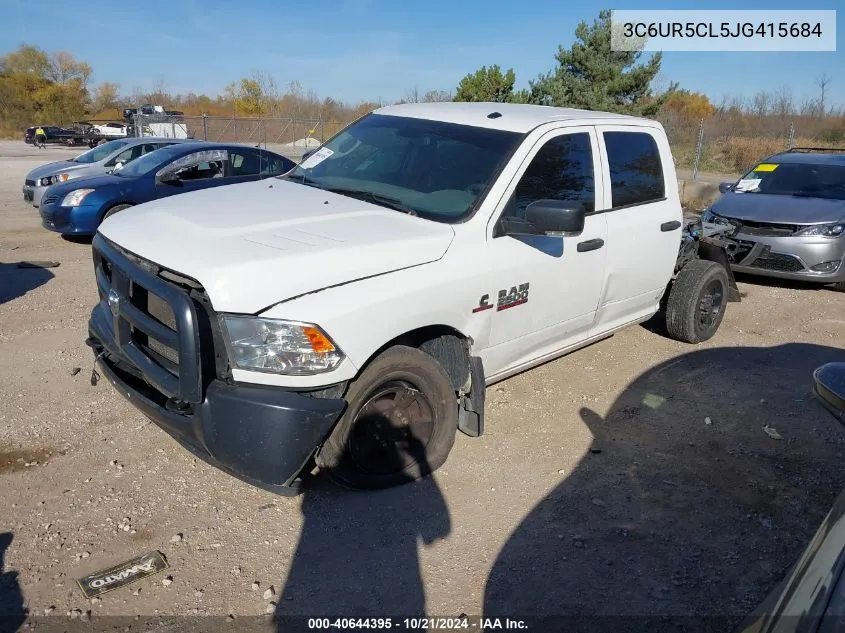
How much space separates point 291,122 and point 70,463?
31.5m

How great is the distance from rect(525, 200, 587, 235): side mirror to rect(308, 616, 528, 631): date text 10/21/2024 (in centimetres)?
196

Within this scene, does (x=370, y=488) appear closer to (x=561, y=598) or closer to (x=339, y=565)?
(x=339, y=565)

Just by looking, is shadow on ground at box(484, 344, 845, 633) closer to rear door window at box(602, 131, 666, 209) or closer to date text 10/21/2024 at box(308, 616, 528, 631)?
date text 10/21/2024 at box(308, 616, 528, 631)

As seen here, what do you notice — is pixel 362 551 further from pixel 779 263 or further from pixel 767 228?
pixel 767 228

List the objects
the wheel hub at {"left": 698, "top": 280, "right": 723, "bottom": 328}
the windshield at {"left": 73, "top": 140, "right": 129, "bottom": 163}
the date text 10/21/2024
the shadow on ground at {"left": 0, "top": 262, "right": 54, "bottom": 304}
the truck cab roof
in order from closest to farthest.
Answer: the date text 10/21/2024, the truck cab roof, the wheel hub at {"left": 698, "top": 280, "right": 723, "bottom": 328}, the shadow on ground at {"left": 0, "top": 262, "right": 54, "bottom": 304}, the windshield at {"left": 73, "top": 140, "right": 129, "bottom": 163}

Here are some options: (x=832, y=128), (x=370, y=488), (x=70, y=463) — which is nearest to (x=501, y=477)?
(x=370, y=488)

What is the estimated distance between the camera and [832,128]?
113 ft

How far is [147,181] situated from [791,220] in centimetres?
874

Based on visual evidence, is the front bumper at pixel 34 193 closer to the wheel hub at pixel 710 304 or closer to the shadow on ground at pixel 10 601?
the shadow on ground at pixel 10 601

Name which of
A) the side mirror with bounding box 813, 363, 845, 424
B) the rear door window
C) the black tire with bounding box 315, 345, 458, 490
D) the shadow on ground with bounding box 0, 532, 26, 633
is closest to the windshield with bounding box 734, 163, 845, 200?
the rear door window

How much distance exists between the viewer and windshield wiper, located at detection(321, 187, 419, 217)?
381 cm

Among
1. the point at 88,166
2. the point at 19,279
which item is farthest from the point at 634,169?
the point at 88,166

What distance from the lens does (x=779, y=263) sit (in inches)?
330

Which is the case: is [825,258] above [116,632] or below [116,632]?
above
